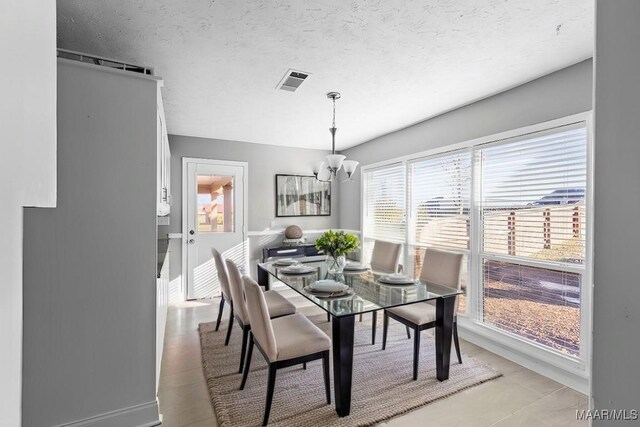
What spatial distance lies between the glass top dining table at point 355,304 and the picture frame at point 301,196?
2.08 meters

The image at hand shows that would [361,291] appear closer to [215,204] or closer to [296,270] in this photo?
[296,270]

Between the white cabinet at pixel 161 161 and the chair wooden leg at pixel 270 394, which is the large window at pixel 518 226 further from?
the white cabinet at pixel 161 161

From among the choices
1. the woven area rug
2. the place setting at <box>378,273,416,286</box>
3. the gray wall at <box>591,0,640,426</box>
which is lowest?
the woven area rug

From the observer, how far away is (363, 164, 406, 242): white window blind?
4184 mm

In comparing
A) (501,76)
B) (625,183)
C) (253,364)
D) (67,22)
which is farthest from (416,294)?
(67,22)

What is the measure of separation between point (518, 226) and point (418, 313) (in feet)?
3.98

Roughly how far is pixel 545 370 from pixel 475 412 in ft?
2.99

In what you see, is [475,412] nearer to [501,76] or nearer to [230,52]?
[501,76]

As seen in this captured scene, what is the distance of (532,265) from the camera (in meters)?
2.66

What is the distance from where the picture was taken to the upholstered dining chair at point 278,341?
188cm

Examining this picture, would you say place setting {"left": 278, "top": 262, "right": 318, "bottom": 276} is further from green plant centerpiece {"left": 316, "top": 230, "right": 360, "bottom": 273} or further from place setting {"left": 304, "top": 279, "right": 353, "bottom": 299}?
place setting {"left": 304, "top": 279, "right": 353, "bottom": 299}

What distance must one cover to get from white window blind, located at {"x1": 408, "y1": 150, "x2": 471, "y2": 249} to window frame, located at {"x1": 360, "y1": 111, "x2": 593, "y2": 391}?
3.7 inches

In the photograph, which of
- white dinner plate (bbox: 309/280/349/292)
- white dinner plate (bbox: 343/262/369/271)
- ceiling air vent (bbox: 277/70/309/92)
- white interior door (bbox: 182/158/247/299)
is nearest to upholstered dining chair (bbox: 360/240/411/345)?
white dinner plate (bbox: 343/262/369/271)

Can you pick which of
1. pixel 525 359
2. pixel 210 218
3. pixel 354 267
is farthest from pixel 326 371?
pixel 210 218
